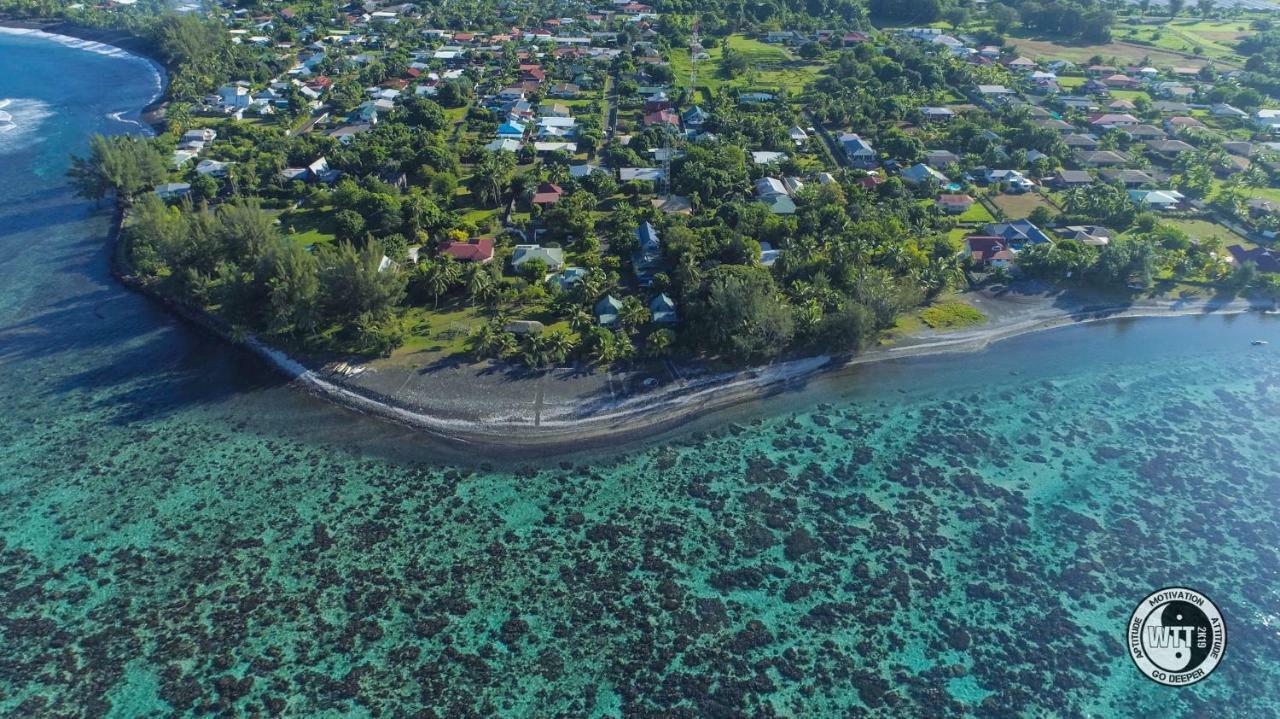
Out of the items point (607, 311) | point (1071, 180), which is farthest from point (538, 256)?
point (1071, 180)

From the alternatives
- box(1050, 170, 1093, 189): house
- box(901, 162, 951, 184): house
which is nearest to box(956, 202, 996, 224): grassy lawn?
box(901, 162, 951, 184): house

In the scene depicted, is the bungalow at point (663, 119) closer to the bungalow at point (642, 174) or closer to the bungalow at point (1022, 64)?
the bungalow at point (642, 174)

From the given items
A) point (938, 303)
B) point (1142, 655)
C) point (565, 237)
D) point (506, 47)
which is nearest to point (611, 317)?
point (565, 237)

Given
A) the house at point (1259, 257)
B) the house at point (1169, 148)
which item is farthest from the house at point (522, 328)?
the house at point (1169, 148)

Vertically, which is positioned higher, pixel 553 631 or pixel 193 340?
pixel 193 340

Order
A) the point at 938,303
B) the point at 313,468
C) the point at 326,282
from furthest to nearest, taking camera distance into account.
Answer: the point at 938,303 < the point at 326,282 < the point at 313,468

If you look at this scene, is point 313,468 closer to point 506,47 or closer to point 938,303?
point 938,303
